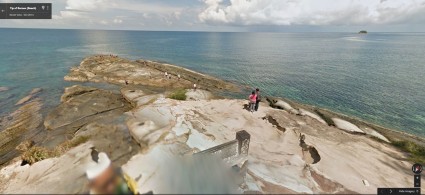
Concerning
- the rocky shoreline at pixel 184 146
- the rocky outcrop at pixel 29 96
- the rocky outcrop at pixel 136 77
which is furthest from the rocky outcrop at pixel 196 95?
the rocky outcrop at pixel 29 96

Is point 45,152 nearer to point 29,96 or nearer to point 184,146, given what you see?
point 184,146

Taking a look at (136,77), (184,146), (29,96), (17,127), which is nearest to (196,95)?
(184,146)

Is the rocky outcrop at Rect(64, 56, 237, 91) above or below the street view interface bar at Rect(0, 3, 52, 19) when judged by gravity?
below

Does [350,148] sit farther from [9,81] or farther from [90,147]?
[9,81]

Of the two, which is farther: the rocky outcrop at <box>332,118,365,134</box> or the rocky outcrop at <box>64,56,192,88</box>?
the rocky outcrop at <box>64,56,192,88</box>

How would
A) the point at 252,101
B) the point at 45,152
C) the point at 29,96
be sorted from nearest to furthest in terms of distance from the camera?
the point at 45,152 < the point at 252,101 < the point at 29,96

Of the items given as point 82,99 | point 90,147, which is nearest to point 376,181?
point 90,147

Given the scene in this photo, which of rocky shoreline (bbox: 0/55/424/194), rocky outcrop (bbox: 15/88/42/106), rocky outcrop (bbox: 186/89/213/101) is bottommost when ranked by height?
rocky outcrop (bbox: 15/88/42/106)

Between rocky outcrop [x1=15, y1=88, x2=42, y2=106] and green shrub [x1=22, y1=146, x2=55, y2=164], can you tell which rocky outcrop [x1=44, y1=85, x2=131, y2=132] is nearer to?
green shrub [x1=22, y1=146, x2=55, y2=164]

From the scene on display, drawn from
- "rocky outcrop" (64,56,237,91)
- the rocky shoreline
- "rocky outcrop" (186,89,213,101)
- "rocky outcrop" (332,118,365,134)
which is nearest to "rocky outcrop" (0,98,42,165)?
the rocky shoreline
